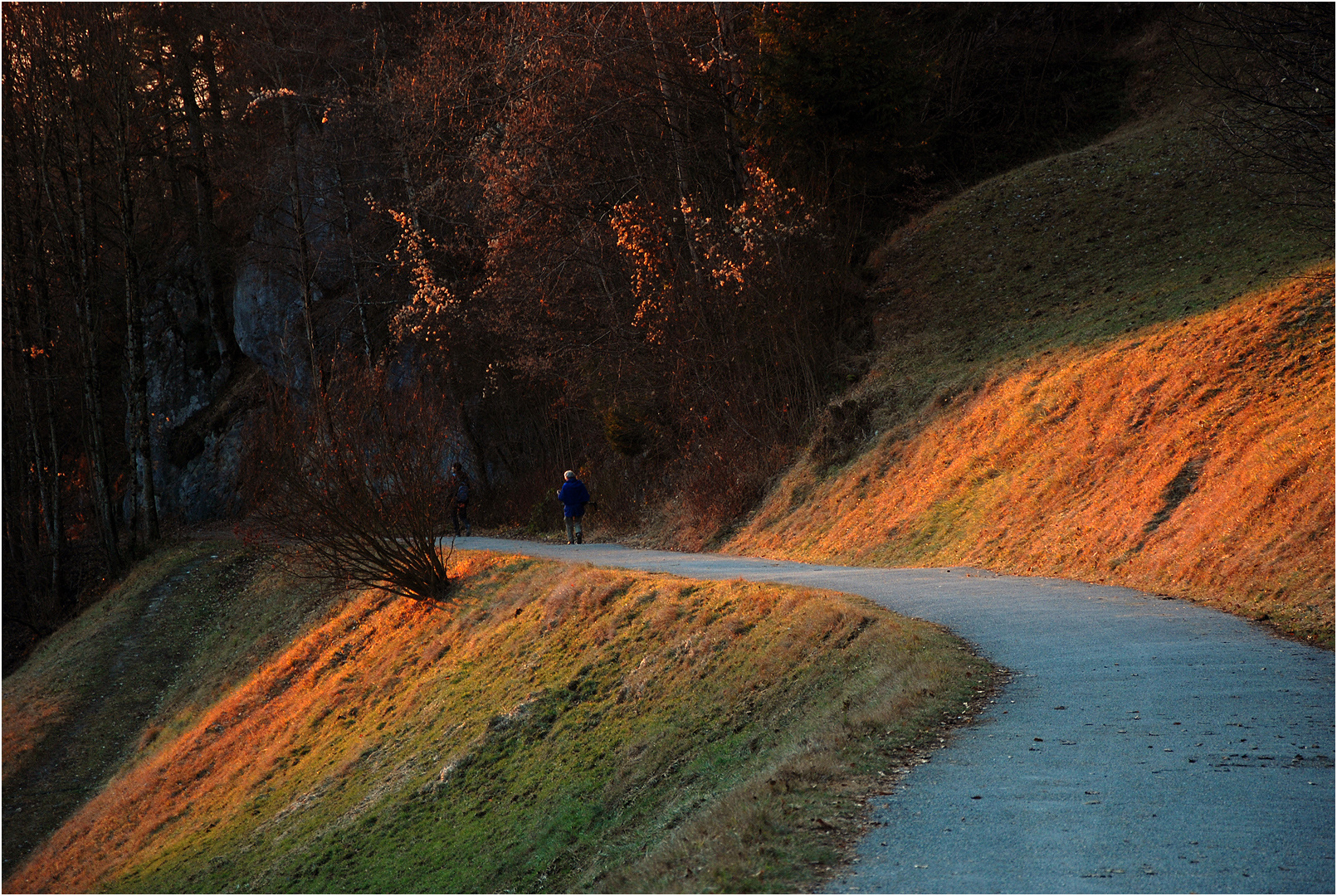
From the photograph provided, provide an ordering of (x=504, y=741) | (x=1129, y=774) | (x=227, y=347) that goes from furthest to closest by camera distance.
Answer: (x=227, y=347) → (x=504, y=741) → (x=1129, y=774)

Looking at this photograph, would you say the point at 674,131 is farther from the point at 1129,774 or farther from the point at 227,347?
the point at 227,347

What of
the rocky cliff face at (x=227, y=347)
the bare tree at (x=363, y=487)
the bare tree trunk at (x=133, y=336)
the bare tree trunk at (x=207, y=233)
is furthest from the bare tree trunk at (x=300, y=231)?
the bare tree at (x=363, y=487)

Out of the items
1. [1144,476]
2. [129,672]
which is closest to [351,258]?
[129,672]

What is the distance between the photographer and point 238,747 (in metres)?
18.0

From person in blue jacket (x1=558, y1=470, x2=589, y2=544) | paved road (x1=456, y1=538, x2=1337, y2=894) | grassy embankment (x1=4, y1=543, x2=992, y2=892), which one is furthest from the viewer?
person in blue jacket (x1=558, y1=470, x2=589, y2=544)

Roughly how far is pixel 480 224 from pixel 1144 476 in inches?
737

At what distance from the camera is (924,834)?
4.89m

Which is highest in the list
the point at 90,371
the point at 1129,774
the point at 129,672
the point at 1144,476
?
the point at 90,371

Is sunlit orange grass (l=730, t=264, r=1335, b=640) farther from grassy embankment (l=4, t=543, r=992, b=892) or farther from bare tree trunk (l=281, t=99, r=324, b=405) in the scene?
bare tree trunk (l=281, t=99, r=324, b=405)

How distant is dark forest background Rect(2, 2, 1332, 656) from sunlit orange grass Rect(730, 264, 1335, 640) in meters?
5.17

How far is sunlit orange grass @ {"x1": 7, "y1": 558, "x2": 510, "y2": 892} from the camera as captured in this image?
630 inches

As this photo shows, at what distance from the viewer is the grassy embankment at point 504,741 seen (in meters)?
6.64

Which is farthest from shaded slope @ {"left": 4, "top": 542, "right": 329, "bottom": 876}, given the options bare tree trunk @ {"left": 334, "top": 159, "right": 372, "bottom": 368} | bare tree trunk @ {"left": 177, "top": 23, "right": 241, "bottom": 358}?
bare tree trunk @ {"left": 177, "top": 23, "right": 241, "bottom": 358}

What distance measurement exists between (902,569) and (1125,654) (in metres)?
6.41
